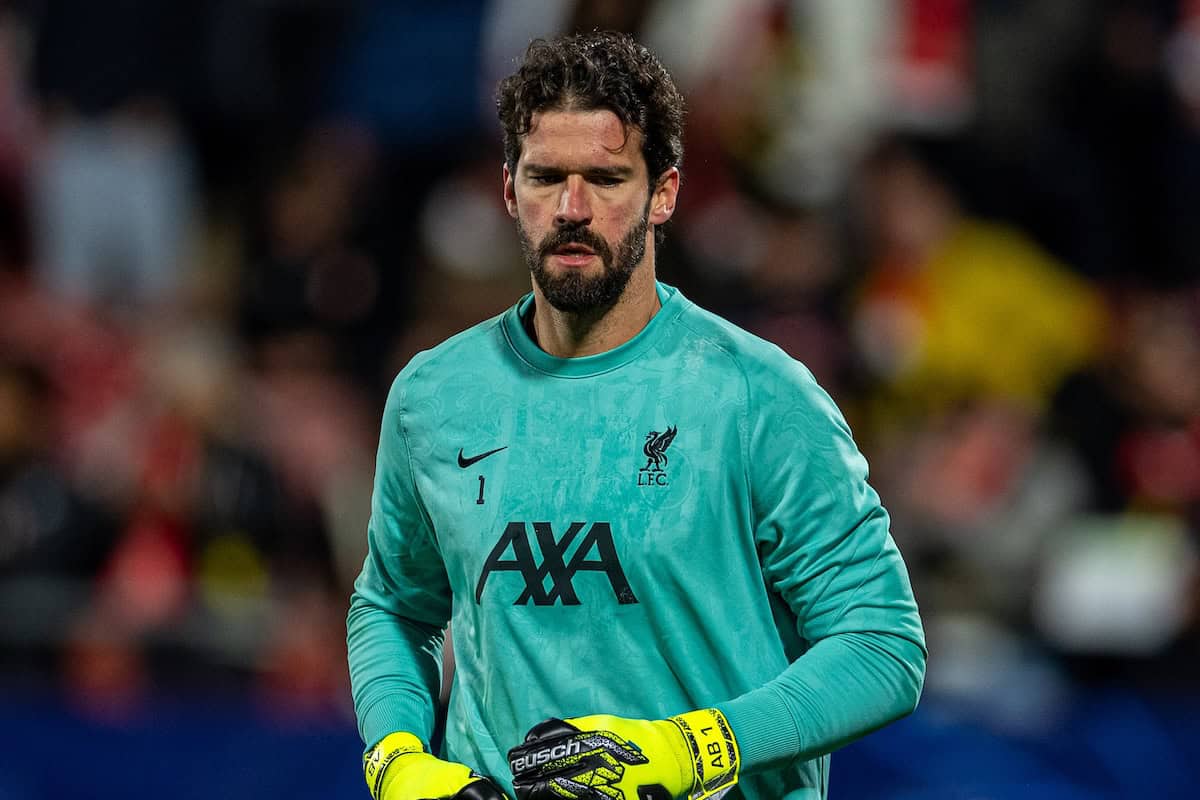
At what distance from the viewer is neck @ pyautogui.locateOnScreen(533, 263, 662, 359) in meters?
3.73

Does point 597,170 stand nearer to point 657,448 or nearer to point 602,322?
point 602,322

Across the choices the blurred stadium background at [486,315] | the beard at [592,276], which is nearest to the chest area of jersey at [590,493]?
the beard at [592,276]

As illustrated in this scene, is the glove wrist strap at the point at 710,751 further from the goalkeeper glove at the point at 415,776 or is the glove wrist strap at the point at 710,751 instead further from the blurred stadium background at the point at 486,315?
the blurred stadium background at the point at 486,315

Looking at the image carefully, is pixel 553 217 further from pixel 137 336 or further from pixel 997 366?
pixel 137 336

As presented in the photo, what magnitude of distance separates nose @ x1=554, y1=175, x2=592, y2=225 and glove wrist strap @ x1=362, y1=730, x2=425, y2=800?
1.04 meters

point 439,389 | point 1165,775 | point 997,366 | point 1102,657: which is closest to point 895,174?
point 997,366

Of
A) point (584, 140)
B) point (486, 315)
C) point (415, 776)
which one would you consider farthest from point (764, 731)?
point (486, 315)

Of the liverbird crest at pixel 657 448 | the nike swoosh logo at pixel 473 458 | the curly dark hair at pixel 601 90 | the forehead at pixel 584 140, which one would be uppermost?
the curly dark hair at pixel 601 90

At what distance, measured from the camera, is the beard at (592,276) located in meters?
3.65

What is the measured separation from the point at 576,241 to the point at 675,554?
600mm

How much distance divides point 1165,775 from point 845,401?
2332mm

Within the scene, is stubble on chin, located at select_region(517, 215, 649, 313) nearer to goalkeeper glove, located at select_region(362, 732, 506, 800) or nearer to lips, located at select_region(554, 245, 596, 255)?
lips, located at select_region(554, 245, 596, 255)

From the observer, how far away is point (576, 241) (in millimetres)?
3623

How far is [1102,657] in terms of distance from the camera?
787 cm
